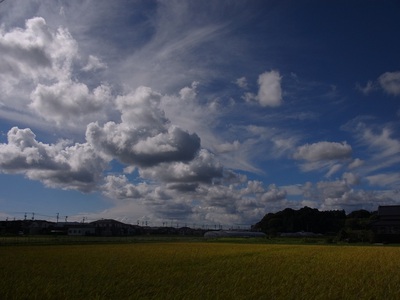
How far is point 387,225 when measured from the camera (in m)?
90.1

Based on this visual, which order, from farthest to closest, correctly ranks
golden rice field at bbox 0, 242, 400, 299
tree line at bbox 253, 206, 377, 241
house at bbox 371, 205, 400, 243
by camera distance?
tree line at bbox 253, 206, 377, 241 → house at bbox 371, 205, 400, 243 → golden rice field at bbox 0, 242, 400, 299

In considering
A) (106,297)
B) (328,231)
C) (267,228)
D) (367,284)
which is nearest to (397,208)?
(328,231)

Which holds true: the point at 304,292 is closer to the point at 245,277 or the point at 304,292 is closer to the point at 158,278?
the point at 245,277

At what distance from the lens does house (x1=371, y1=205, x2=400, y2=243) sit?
251ft

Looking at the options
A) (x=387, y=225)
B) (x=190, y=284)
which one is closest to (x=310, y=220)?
(x=387, y=225)

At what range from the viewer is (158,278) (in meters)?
18.6

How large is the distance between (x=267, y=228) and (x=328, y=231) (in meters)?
24.9

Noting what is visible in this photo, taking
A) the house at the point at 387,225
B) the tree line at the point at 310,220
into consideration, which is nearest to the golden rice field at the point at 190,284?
the house at the point at 387,225

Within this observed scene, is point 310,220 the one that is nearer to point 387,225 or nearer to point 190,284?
point 387,225

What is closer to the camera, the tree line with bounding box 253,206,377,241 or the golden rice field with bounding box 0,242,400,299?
the golden rice field with bounding box 0,242,400,299

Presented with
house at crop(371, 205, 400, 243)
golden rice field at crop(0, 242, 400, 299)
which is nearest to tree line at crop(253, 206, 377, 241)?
house at crop(371, 205, 400, 243)

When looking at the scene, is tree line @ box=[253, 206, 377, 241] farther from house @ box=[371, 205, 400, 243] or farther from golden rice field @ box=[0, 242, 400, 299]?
golden rice field @ box=[0, 242, 400, 299]

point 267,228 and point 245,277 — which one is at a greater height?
point 267,228

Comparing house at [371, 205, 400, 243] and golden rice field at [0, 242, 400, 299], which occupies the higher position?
house at [371, 205, 400, 243]
